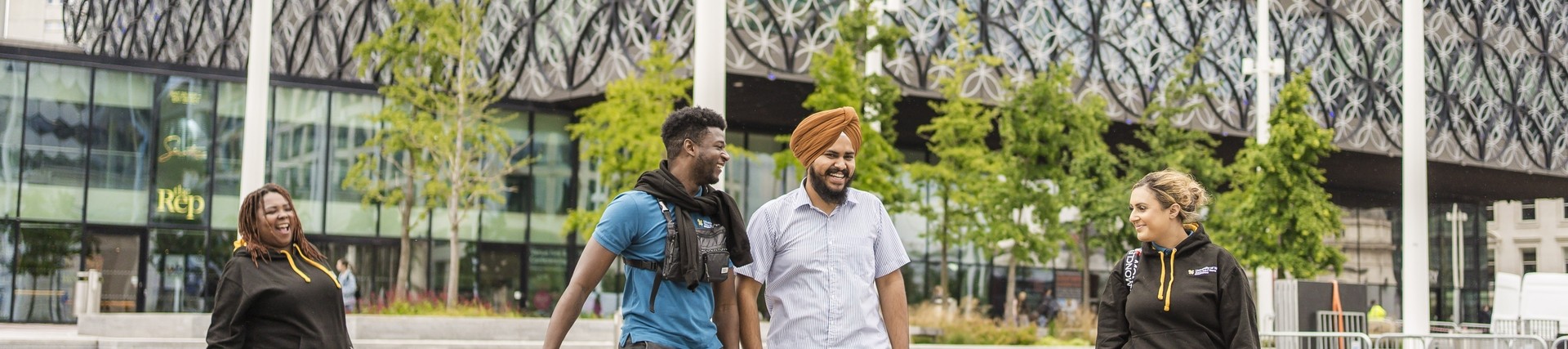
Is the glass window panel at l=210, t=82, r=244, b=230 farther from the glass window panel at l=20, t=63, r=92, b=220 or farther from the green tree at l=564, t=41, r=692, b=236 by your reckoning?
the green tree at l=564, t=41, r=692, b=236

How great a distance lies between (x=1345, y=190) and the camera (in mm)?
51062

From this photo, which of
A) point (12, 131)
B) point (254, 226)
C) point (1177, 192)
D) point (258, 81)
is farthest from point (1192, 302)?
point (12, 131)

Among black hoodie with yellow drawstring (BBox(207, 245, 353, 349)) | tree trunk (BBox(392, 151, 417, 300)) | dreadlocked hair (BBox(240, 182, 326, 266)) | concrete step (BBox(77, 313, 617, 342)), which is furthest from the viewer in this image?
tree trunk (BBox(392, 151, 417, 300))

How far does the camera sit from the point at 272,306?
5453 mm

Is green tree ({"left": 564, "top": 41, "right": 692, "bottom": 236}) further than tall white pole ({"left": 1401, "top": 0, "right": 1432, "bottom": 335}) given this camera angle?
Yes

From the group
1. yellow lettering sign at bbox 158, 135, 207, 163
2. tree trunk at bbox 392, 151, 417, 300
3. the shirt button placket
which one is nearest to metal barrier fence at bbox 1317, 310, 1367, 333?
the shirt button placket

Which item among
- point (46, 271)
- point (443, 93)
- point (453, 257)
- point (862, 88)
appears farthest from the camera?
point (46, 271)

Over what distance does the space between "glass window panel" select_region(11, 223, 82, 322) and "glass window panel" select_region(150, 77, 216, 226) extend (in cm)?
185

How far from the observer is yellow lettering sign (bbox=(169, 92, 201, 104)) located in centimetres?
3362

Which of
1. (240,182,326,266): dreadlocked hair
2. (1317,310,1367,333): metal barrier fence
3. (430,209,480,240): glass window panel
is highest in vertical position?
(240,182,326,266): dreadlocked hair

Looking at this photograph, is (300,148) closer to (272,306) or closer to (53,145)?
Answer: (53,145)

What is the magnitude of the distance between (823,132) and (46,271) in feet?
103

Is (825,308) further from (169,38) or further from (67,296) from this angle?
(169,38)

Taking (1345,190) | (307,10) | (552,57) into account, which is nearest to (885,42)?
(552,57)
